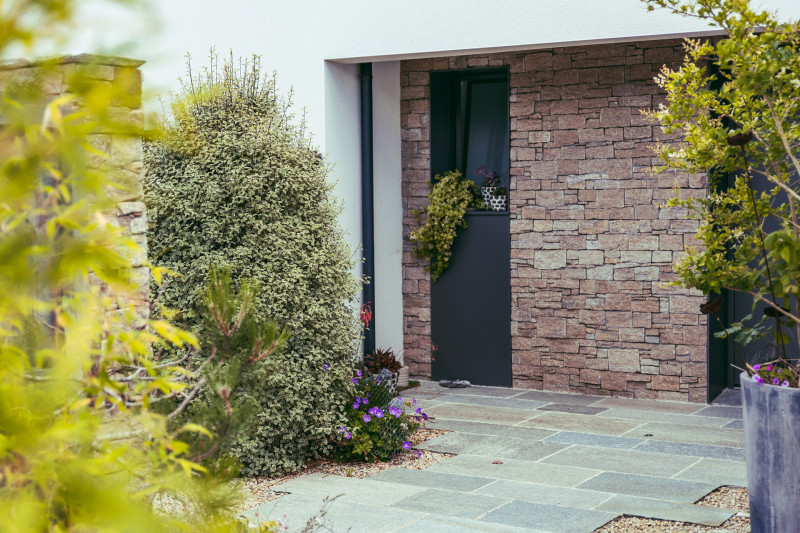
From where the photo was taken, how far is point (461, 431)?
648 cm

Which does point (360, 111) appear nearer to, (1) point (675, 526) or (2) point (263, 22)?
(2) point (263, 22)

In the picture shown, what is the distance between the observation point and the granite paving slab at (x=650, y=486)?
4828mm

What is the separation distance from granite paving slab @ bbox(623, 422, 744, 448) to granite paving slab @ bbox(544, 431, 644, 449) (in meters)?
0.16

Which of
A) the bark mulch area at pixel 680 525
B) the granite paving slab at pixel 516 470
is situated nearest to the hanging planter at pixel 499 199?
the granite paving slab at pixel 516 470

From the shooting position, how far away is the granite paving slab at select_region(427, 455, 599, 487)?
5238 mm

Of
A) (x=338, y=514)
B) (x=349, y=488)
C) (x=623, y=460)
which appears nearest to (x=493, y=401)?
(x=623, y=460)

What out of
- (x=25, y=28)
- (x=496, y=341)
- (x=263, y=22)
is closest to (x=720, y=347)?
(x=496, y=341)

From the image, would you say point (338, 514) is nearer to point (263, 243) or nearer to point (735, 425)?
point (263, 243)

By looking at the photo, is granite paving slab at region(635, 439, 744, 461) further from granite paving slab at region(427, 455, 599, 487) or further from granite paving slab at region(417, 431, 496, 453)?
granite paving slab at region(417, 431, 496, 453)

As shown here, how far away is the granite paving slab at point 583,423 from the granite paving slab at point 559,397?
0.51m

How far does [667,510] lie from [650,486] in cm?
51

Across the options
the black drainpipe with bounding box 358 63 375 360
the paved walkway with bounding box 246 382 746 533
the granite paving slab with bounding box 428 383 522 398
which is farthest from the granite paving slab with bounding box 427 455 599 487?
the black drainpipe with bounding box 358 63 375 360

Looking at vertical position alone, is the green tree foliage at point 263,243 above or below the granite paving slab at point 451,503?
above

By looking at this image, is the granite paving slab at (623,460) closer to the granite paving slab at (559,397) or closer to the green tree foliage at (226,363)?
the granite paving slab at (559,397)
